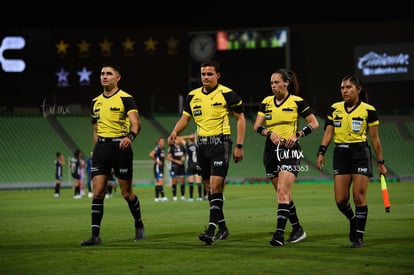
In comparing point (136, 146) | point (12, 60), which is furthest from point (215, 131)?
point (136, 146)

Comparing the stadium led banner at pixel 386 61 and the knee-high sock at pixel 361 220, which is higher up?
the stadium led banner at pixel 386 61

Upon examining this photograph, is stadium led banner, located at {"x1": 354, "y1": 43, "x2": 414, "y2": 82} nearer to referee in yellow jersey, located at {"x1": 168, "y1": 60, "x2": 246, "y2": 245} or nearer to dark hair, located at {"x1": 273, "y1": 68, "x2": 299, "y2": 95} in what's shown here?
dark hair, located at {"x1": 273, "y1": 68, "x2": 299, "y2": 95}

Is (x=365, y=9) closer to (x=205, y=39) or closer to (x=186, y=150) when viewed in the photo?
(x=205, y=39)

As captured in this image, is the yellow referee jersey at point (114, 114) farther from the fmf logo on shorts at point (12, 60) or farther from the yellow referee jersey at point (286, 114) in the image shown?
the fmf logo on shorts at point (12, 60)

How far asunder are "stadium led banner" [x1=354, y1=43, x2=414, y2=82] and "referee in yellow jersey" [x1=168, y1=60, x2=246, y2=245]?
42.1m

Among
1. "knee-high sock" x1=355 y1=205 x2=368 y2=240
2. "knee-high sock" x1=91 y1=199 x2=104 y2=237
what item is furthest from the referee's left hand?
"knee-high sock" x1=355 y1=205 x2=368 y2=240

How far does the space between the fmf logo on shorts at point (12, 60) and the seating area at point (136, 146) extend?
4499mm

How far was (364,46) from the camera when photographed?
5341 centimetres

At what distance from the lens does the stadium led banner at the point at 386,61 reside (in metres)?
52.8

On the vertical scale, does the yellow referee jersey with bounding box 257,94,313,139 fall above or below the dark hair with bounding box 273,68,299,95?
below

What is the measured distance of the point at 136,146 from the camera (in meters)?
50.7

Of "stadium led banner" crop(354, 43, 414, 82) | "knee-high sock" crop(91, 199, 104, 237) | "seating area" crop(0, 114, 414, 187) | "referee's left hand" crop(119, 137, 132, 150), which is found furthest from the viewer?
"stadium led banner" crop(354, 43, 414, 82)

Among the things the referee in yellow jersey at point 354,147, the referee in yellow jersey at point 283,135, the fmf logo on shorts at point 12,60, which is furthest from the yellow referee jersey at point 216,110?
the fmf logo on shorts at point 12,60

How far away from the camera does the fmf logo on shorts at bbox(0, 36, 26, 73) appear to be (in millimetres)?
46281
